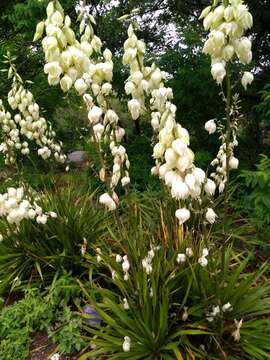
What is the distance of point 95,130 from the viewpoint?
2.34 metres

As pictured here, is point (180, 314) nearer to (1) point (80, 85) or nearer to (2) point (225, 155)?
(2) point (225, 155)

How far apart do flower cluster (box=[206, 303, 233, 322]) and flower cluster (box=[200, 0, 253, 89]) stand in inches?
55.2

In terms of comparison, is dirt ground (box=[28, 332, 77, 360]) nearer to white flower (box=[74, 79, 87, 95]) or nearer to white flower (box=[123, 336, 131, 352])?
white flower (box=[123, 336, 131, 352])

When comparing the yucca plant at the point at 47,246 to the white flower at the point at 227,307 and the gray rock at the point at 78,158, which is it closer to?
the white flower at the point at 227,307

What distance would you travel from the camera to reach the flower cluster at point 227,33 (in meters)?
1.78

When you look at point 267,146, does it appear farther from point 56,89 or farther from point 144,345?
point 144,345

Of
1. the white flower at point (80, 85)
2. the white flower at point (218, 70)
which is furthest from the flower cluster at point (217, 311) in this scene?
the white flower at point (80, 85)

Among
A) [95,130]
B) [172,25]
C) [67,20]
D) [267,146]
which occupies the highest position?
[67,20]

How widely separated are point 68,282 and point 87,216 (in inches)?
31.3

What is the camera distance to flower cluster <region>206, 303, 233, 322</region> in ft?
8.08

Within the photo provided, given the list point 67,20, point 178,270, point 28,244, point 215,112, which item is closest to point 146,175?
point 215,112

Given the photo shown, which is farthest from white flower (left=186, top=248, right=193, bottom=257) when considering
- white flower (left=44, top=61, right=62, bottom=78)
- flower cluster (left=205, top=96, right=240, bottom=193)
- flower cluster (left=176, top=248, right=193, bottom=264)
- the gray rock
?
the gray rock

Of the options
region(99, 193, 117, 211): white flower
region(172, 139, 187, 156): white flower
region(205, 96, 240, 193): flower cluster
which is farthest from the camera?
region(99, 193, 117, 211): white flower

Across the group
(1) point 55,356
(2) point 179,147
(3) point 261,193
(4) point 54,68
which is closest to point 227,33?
(2) point 179,147
